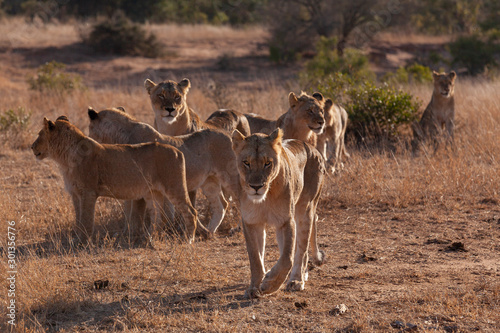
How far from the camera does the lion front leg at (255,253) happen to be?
488 centimetres

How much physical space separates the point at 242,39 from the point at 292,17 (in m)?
3.61

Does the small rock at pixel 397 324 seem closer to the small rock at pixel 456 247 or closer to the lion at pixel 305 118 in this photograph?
the small rock at pixel 456 247

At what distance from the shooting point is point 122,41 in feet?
90.0

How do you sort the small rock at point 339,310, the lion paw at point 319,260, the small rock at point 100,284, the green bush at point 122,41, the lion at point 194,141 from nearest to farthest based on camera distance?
the small rock at point 339,310 → the small rock at point 100,284 → the lion paw at point 319,260 → the lion at point 194,141 → the green bush at point 122,41

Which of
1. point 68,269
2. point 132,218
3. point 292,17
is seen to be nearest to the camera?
point 68,269

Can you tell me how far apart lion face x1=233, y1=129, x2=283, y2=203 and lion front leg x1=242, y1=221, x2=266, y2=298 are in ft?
1.13

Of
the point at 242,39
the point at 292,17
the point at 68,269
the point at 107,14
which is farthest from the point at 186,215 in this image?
the point at 107,14

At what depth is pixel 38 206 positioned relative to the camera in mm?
7875

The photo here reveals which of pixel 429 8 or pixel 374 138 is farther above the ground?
pixel 429 8

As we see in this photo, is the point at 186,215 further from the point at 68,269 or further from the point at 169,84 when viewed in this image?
the point at 169,84

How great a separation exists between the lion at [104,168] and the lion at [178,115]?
3.98ft

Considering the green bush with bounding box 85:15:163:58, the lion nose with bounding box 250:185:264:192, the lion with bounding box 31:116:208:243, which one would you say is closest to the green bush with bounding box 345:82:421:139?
the lion with bounding box 31:116:208:243

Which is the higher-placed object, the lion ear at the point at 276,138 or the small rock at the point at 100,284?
the lion ear at the point at 276,138

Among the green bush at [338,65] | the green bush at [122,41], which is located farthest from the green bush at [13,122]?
the green bush at [122,41]
